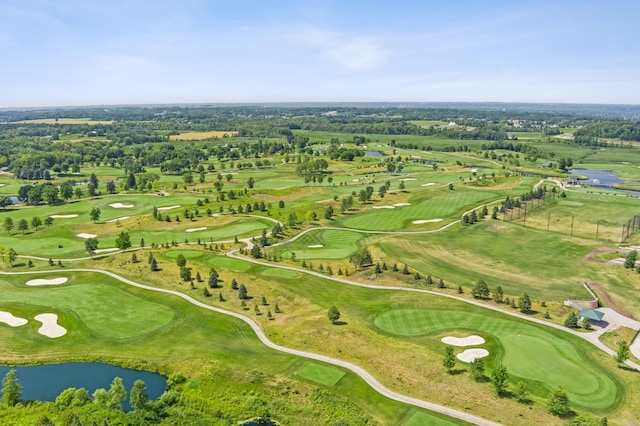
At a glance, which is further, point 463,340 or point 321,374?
point 463,340

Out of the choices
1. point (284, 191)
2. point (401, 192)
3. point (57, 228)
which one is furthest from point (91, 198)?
point (401, 192)

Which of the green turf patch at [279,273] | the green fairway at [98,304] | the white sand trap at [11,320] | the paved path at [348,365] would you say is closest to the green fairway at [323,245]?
the green turf patch at [279,273]

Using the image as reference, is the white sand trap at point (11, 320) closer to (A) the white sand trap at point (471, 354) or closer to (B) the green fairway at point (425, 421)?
(B) the green fairway at point (425, 421)

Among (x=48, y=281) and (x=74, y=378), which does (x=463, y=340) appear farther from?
(x=48, y=281)

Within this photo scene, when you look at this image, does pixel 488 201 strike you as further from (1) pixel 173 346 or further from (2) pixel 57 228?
(2) pixel 57 228

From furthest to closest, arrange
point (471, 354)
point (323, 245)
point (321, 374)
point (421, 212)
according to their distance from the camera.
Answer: point (421, 212), point (323, 245), point (471, 354), point (321, 374)

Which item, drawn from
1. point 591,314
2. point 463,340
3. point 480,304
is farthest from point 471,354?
point 591,314
